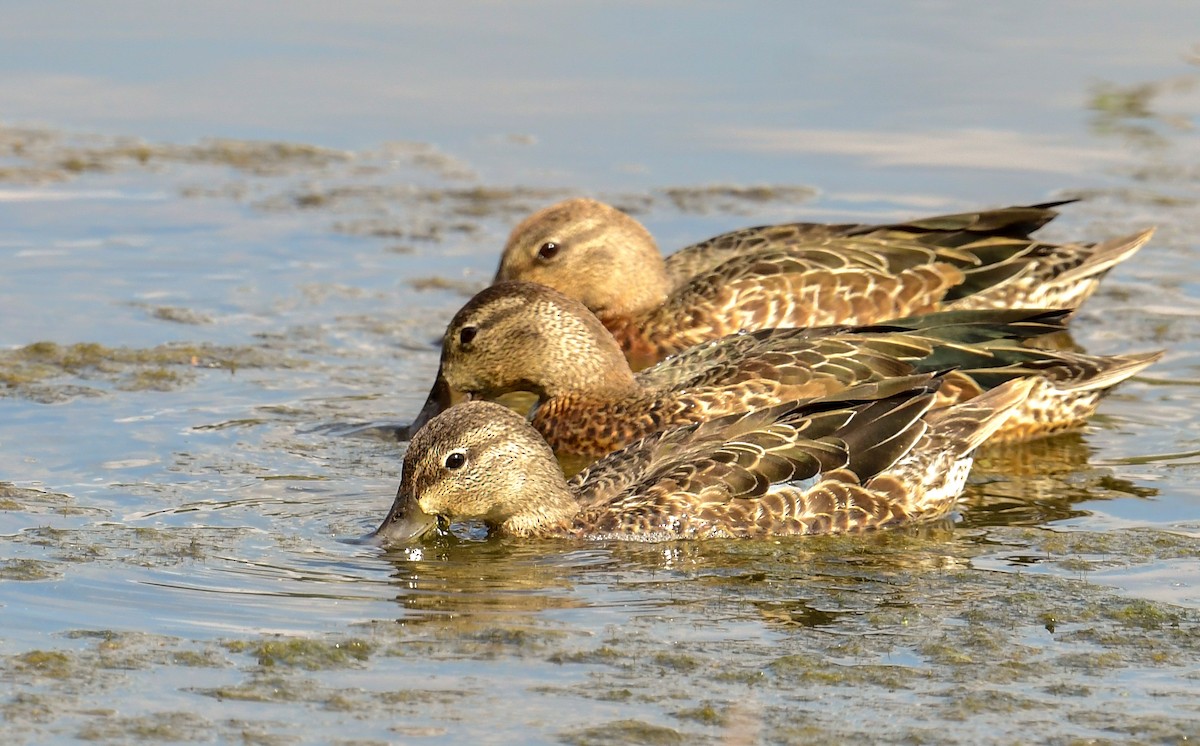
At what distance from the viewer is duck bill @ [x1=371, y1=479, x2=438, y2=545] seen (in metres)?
8.77

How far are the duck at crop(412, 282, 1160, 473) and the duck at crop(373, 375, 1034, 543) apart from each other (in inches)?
34.2

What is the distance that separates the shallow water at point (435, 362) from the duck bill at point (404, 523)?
3.7 inches

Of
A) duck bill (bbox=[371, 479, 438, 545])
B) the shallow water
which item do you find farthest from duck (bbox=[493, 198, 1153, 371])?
duck bill (bbox=[371, 479, 438, 545])

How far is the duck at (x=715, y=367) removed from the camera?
10.3 m

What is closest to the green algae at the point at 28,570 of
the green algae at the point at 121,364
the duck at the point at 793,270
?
the green algae at the point at 121,364

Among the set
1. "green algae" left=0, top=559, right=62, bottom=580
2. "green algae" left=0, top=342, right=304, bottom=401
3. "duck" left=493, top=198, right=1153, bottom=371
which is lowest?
"green algae" left=0, top=559, right=62, bottom=580

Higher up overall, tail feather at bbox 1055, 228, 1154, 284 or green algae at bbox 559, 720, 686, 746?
tail feather at bbox 1055, 228, 1154, 284

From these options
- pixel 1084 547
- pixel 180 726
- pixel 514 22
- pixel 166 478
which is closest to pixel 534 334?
pixel 166 478

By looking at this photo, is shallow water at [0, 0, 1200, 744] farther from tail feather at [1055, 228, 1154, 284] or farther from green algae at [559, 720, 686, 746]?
tail feather at [1055, 228, 1154, 284]

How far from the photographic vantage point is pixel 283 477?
9.84 metres

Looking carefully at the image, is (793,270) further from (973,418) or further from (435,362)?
(973,418)

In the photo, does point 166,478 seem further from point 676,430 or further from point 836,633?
point 836,633

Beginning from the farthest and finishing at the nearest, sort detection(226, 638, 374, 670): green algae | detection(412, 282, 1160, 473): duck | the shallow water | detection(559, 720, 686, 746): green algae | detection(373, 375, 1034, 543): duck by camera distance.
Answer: detection(412, 282, 1160, 473): duck → detection(373, 375, 1034, 543): duck → detection(226, 638, 374, 670): green algae → the shallow water → detection(559, 720, 686, 746): green algae

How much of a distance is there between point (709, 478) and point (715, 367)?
5.40ft
